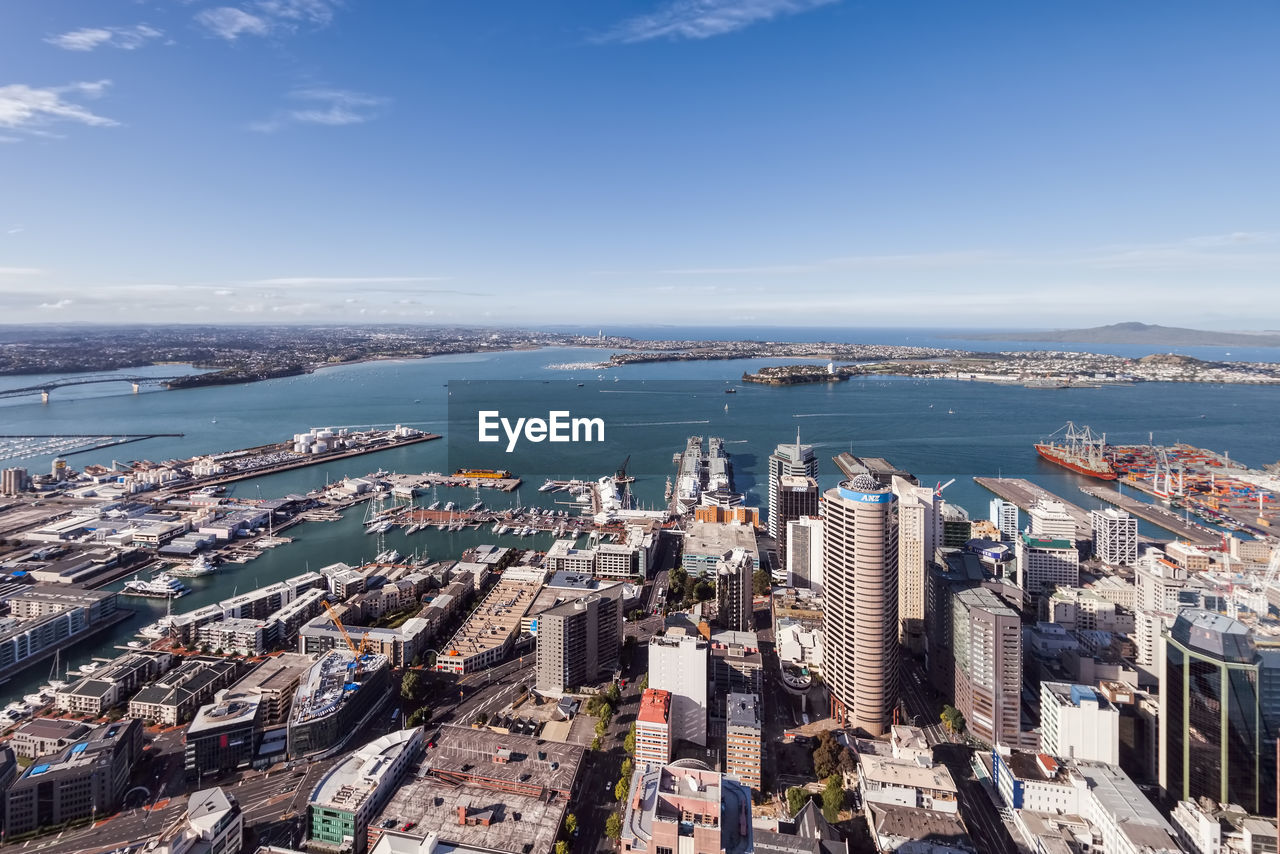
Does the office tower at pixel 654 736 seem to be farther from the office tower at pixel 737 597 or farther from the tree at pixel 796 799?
the office tower at pixel 737 597

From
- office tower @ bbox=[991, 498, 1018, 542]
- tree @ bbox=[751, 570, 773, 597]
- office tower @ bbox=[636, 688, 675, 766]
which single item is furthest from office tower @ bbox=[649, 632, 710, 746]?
office tower @ bbox=[991, 498, 1018, 542]

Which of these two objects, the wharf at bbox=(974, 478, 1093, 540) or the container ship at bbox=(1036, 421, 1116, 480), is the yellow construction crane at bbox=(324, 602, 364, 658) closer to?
the wharf at bbox=(974, 478, 1093, 540)

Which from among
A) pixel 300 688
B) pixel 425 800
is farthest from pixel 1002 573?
pixel 300 688

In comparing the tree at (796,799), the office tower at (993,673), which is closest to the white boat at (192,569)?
the tree at (796,799)

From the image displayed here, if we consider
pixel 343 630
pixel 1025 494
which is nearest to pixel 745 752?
pixel 343 630

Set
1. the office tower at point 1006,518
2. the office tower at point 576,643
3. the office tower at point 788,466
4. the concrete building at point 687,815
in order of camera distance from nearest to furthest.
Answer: the concrete building at point 687,815 < the office tower at point 576,643 < the office tower at point 1006,518 < the office tower at point 788,466

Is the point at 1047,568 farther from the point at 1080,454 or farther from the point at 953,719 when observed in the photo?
the point at 1080,454
